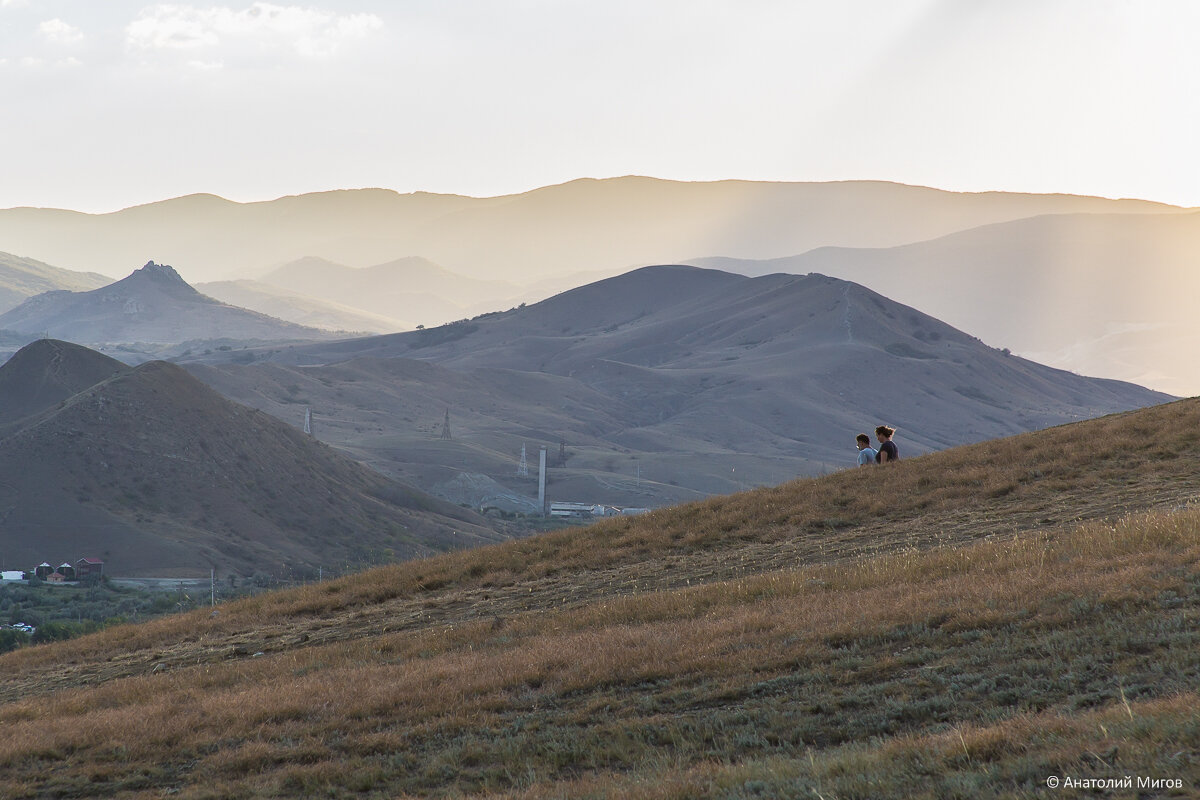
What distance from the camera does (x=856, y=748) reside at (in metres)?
7.47

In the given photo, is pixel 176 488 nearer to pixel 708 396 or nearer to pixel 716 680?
pixel 716 680

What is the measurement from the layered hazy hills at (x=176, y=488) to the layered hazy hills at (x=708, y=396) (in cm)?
2567

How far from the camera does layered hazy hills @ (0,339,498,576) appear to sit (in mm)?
60719

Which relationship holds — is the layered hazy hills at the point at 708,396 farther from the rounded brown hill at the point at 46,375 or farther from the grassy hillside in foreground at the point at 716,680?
the grassy hillside in foreground at the point at 716,680

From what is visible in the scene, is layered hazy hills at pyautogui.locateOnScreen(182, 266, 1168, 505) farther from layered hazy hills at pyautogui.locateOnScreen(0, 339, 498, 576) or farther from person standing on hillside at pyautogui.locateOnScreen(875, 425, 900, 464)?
person standing on hillside at pyautogui.locateOnScreen(875, 425, 900, 464)

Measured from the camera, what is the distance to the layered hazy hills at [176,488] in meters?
60.7

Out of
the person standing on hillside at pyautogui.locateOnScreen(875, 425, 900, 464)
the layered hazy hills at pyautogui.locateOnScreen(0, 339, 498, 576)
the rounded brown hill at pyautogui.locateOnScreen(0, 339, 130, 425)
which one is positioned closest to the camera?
the person standing on hillside at pyautogui.locateOnScreen(875, 425, 900, 464)

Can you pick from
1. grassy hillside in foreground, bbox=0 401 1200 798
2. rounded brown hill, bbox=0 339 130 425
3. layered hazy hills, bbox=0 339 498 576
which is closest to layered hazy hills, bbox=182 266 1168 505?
layered hazy hills, bbox=0 339 498 576

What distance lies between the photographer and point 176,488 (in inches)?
2682

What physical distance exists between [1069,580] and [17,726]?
11291 millimetres

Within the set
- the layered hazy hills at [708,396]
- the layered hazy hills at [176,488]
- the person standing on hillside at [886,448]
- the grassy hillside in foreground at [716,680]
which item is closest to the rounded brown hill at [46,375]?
the layered hazy hills at [176,488]

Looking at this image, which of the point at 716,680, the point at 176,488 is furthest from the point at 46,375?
the point at 716,680

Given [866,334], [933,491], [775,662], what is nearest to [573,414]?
[866,334]

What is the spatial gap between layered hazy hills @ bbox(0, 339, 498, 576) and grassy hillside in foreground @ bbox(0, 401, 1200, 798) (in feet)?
144
